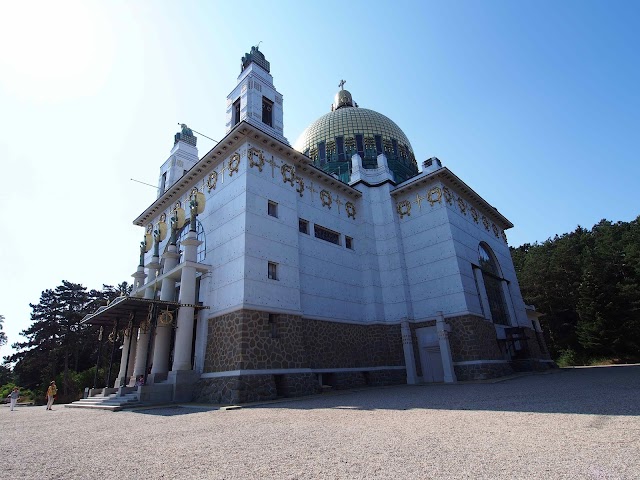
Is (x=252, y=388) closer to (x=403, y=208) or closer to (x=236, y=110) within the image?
(x=403, y=208)

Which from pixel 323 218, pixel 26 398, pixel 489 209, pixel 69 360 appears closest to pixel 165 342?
pixel 323 218

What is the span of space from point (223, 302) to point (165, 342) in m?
4.47

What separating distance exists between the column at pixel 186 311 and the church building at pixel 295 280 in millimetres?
64

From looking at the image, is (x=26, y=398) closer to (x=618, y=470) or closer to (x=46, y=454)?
(x=46, y=454)

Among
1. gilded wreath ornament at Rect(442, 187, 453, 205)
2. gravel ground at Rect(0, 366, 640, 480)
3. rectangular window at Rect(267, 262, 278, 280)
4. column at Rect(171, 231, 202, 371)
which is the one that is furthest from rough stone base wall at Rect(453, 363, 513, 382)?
column at Rect(171, 231, 202, 371)

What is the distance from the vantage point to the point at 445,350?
20703 mm

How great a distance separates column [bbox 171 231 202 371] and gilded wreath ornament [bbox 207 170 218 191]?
11.5 ft

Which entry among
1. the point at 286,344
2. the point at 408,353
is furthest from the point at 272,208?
the point at 408,353

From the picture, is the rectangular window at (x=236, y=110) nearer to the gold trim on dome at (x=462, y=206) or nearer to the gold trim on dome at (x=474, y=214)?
the gold trim on dome at (x=462, y=206)

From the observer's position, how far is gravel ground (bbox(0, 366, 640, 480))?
409 centimetres

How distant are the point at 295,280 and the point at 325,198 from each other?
7249 millimetres

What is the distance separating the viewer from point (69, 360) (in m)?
41.2

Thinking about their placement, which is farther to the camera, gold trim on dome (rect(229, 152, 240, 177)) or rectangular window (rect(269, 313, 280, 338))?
gold trim on dome (rect(229, 152, 240, 177))

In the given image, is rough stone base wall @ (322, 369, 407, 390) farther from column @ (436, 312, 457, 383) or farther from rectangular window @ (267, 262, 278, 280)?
rectangular window @ (267, 262, 278, 280)
